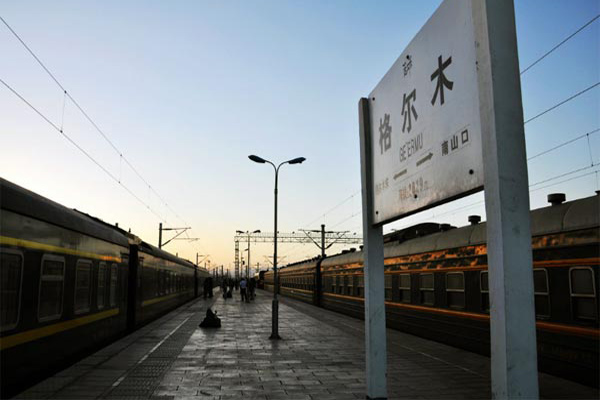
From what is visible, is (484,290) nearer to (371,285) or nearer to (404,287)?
→ (404,287)

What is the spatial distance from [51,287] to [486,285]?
841 centimetres

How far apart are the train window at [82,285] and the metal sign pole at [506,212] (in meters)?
7.97

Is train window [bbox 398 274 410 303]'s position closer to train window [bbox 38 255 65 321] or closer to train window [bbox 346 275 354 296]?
train window [bbox 346 275 354 296]

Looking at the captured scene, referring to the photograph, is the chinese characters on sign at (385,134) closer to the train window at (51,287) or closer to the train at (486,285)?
the train at (486,285)

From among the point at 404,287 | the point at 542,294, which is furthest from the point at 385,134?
the point at 404,287

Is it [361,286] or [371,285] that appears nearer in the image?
[371,285]

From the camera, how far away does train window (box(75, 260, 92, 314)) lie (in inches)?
368

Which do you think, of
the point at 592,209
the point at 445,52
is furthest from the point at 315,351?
the point at 445,52

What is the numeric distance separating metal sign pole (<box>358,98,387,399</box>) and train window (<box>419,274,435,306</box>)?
23.2 ft

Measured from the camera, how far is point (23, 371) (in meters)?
6.93

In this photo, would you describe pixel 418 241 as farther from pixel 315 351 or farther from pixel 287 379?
pixel 287 379

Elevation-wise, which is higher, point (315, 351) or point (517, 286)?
point (517, 286)

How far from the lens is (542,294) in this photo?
28.3ft

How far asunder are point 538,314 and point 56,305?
27.2 feet
